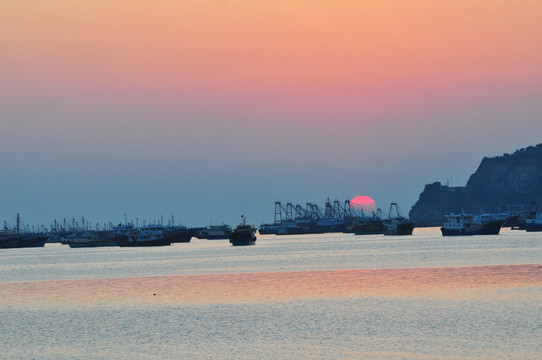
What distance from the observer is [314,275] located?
93.1 m

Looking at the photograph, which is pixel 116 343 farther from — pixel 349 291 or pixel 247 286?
pixel 247 286

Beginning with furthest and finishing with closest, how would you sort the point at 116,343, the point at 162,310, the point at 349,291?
the point at 349,291 < the point at 162,310 < the point at 116,343

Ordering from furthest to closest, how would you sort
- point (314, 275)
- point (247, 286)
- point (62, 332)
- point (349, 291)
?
point (314, 275) → point (247, 286) → point (349, 291) → point (62, 332)

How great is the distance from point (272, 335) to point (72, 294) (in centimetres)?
3618

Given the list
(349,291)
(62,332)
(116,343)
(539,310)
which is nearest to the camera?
(116,343)

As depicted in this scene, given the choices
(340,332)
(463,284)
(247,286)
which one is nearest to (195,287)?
(247,286)

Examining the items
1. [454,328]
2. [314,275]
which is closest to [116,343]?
[454,328]

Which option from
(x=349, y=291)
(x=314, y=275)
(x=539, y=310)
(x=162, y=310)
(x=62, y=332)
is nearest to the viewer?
(x=62, y=332)

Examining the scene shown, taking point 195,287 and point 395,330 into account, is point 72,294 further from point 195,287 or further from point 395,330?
point 395,330

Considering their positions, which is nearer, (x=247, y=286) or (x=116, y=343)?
(x=116, y=343)

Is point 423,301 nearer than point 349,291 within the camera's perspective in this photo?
Yes

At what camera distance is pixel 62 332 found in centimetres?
4697

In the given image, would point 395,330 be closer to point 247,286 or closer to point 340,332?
point 340,332

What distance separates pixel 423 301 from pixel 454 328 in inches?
612
